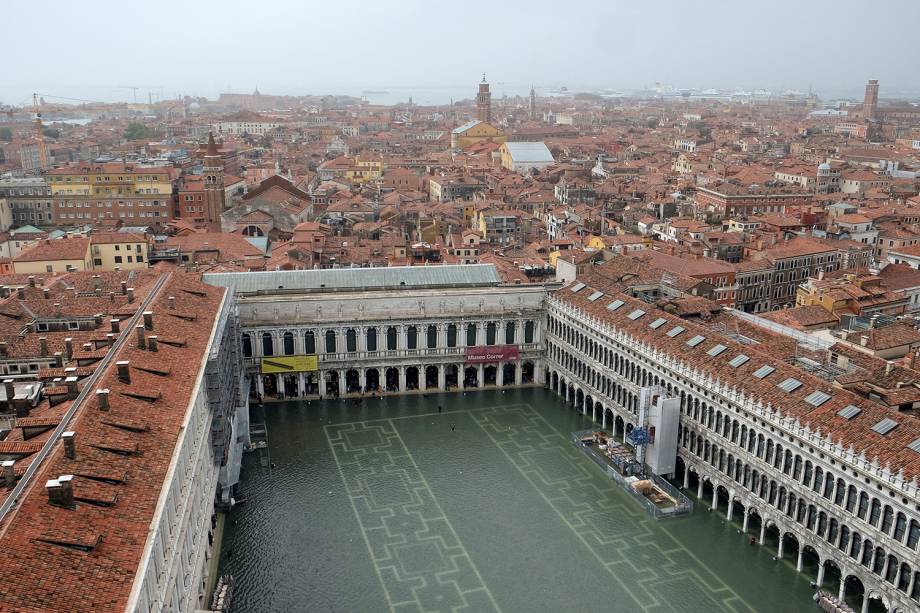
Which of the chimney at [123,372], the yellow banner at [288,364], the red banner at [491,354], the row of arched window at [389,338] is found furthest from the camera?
the red banner at [491,354]

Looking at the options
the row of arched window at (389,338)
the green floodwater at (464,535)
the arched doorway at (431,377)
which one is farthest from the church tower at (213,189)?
the green floodwater at (464,535)

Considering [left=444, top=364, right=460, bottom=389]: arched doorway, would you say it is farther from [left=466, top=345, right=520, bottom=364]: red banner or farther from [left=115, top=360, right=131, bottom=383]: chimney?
[left=115, top=360, right=131, bottom=383]: chimney

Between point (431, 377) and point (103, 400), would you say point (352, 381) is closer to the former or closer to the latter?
point (431, 377)

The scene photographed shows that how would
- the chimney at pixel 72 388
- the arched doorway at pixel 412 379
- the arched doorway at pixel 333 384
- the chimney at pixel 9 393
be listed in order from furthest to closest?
1. the arched doorway at pixel 412 379
2. the arched doorway at pixel 333 384
3. the chimney at pixel 9 393
4. the chimney at pixel 72 388

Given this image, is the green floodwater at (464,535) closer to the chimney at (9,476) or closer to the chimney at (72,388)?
the chimney at (72,388)

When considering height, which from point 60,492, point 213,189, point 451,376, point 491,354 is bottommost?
point 451,376

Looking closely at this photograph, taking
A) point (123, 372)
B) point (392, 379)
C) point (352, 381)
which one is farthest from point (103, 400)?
point (392, 379)

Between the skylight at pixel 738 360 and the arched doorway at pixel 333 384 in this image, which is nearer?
the skylight at pixel 738 360
